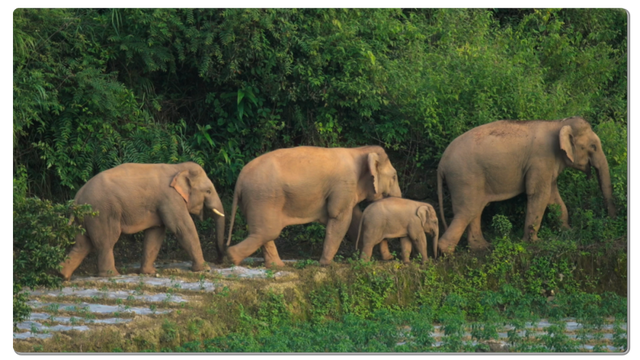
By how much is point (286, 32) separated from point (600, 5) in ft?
19.4

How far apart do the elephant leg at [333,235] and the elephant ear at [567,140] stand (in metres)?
2.61

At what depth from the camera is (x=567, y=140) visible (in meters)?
11.5

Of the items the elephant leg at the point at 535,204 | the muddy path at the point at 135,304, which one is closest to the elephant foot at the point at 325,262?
the muddy path at the point at 135,304

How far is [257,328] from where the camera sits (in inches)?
370

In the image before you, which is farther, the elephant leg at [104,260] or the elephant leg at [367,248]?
the elephant leg at [367,248]

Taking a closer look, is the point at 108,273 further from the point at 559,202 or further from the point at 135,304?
the point at 559,202

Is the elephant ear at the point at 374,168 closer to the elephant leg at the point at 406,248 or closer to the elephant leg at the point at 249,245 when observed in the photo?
the elephant leg at the point at 406,248

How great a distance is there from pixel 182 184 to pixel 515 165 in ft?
12.7

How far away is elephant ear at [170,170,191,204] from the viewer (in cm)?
1096

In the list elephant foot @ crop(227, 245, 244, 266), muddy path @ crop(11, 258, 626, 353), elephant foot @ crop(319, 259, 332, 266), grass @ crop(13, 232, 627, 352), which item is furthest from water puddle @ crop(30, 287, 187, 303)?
elephant foot @ crop(319, 259, 332, 266)

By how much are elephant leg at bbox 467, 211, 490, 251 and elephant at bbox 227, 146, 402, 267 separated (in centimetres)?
121

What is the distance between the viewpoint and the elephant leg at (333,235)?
11.3m

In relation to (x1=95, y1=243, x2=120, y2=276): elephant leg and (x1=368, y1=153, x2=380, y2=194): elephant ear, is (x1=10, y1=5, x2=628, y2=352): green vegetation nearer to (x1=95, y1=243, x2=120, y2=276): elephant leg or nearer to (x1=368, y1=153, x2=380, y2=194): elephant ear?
(x1=95, y1=243, x2=120, y2=276): elephant leg

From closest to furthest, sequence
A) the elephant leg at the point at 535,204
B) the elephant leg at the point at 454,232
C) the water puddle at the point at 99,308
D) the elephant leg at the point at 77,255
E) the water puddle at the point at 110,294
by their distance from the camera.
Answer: the water puddle at the point at 99,308 → the water puddle at the point at 110,294 → the elephant leg at the point at 77,255 → the elephant leg at the point at 535,204 → the elephant leg at the point at 454,232
